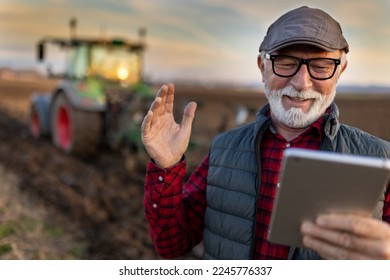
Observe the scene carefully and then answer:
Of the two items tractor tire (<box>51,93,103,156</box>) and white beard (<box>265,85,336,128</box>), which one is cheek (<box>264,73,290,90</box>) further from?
tractor tire (<box>51,93,103,156</box>)

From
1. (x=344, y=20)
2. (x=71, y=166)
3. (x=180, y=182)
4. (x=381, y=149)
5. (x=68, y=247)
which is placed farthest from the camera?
(x=71, y=166)

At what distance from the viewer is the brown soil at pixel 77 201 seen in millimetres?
2475

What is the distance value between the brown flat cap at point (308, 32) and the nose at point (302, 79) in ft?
0.20

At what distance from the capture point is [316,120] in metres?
1.15

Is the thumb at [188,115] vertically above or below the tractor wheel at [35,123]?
above

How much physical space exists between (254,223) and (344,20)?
2.15 ft

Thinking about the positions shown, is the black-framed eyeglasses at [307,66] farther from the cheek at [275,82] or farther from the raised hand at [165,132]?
the raised hand at [165,132]

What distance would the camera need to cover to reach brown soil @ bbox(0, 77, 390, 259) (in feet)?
8.12

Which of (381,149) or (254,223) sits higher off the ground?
(381,149)

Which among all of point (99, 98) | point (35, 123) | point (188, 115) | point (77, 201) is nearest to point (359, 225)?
point (188, 115)

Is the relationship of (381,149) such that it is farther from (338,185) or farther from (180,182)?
(180,182)

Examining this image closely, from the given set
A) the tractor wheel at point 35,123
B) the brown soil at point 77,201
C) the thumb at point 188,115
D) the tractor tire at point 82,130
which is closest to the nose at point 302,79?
the thumb at point 188,115
